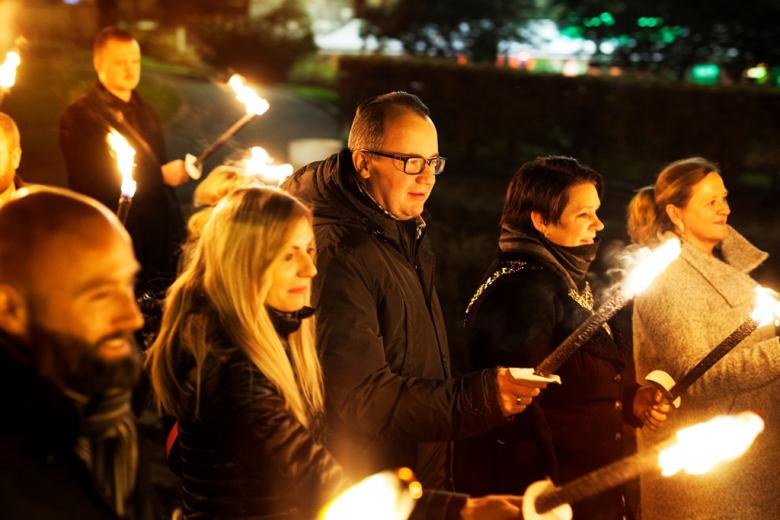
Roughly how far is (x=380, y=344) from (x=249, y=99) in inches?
79.9

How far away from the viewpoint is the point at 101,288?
1.78 metres

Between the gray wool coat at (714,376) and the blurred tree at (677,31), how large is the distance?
13.2m

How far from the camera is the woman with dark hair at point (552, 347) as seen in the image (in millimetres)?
3285

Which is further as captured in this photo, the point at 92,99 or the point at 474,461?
the point at 92,99

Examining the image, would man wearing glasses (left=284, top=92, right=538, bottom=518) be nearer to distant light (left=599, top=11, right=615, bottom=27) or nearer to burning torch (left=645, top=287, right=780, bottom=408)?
burning torch (left=645, top=287, right=780, bottom=408)

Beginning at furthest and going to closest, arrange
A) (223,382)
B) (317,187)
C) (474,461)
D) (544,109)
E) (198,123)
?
(198,123)
(544,109)
(474,461)
(317,187)
(223,382)

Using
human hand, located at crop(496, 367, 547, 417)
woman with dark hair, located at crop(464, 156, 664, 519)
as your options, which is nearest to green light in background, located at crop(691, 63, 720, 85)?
woman with dark hair, located at crop(464, 156, 664, 519)

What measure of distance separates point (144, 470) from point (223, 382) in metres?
0.32

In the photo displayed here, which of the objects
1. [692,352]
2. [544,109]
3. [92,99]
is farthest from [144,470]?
[544,109]

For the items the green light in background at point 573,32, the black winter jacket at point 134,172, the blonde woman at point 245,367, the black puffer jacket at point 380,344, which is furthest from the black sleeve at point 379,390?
the green light in background at point 573,32

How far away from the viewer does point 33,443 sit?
1698 mm

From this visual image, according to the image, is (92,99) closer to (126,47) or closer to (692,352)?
(126,47)

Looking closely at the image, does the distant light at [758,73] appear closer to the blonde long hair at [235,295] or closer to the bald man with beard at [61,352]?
the blonde long hair at [235,295]

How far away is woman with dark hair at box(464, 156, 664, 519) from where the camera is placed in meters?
3.29
